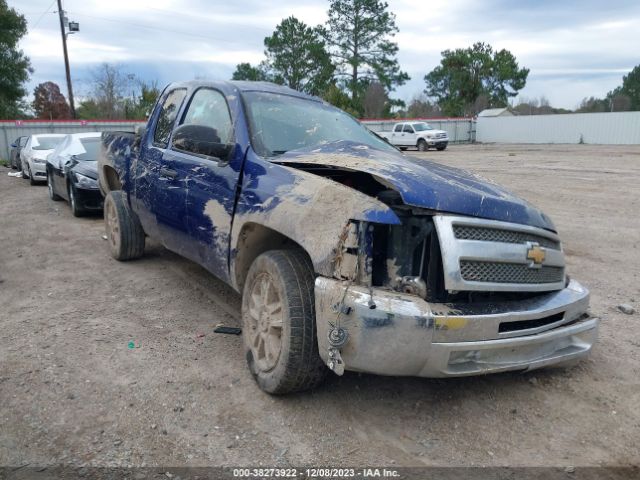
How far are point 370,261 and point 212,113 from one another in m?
2.21

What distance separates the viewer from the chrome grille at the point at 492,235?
273cm

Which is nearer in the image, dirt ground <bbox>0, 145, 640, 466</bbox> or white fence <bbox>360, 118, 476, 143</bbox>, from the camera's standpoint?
dirt ground <bbox>0, 145, 640, 466</bbox>

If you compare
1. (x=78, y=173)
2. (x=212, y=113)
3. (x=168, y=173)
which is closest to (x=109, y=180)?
(x=168, y=173)

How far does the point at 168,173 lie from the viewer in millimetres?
4453

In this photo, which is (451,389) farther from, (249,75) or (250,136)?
(249,75)

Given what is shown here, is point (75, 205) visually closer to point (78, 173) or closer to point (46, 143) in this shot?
point (78, 173)

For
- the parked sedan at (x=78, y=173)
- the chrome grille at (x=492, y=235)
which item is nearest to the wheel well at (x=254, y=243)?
the chrome grille at (x=492, y=235)

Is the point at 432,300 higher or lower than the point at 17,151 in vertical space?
lower

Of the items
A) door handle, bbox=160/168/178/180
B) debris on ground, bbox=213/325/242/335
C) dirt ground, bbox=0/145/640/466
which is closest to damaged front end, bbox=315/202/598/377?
dirt ground, bbox=0/145/640/466

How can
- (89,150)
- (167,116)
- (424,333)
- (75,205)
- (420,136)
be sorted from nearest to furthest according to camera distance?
1. (424,333)
2. (167,116)
3. (75,205)
4. (89,150)
5. (420,136)

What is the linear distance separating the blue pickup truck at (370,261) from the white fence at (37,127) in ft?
77.8

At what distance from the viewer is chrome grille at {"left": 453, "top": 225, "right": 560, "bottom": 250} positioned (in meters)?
2.73

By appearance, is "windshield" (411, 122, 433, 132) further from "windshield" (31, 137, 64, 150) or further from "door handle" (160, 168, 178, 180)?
"door handle" (160, 168, 178, 180)

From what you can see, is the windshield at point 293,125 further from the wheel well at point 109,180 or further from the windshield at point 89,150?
the windshield at point 89,150
